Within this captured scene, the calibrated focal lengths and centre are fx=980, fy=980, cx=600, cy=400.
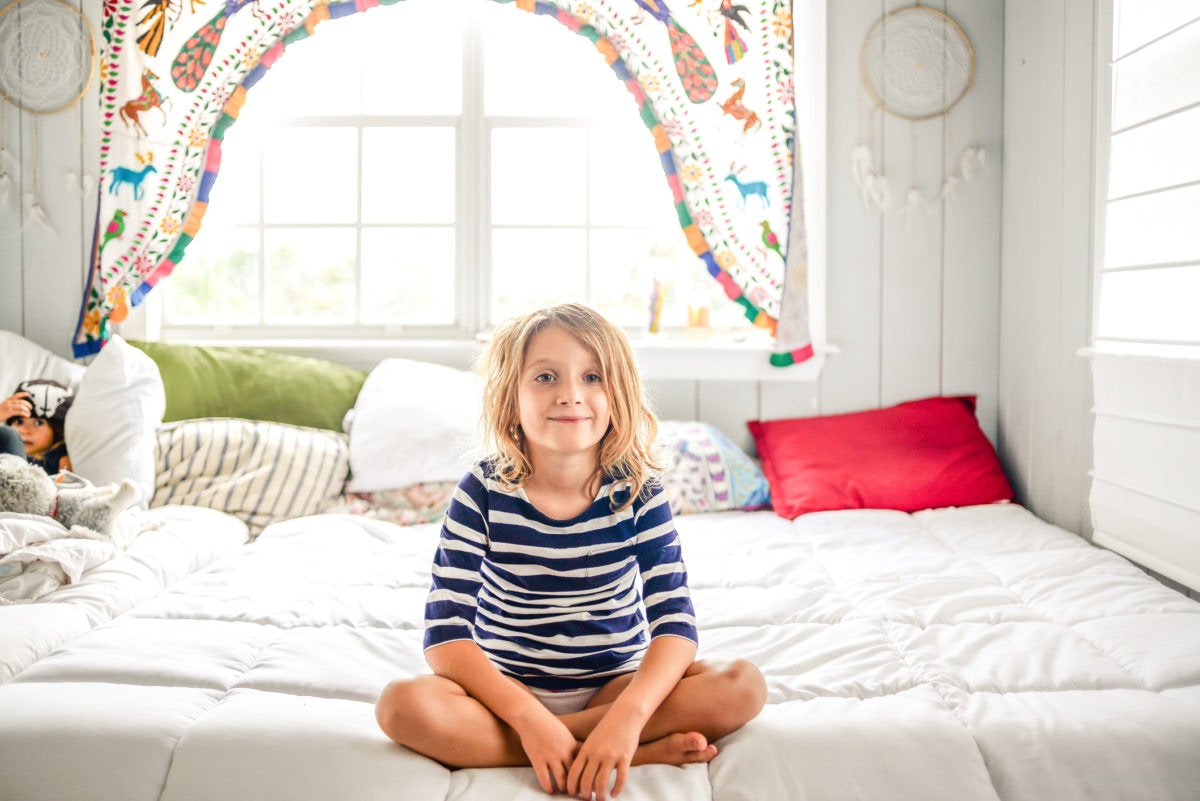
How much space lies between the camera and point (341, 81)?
3.17 metres

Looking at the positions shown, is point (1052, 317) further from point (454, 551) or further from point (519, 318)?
point (454, 551)

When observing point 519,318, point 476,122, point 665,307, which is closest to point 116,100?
point 476,122

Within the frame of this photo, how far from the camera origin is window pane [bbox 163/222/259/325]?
322cm

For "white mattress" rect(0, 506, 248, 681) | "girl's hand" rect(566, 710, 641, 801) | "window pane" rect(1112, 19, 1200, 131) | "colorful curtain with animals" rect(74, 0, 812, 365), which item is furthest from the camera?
"colorful curtain with animals" rect(74, 0, 812, 365)

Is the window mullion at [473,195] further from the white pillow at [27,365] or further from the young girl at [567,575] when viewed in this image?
the young girl at [567,575]

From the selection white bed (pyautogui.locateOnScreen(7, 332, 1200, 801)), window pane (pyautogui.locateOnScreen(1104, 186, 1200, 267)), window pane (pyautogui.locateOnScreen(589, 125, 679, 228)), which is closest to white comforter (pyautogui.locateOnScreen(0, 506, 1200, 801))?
white bed (pyautogui.locateOnScreen(7, 332, 1200, 801))

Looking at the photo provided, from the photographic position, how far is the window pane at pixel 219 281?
322 cm

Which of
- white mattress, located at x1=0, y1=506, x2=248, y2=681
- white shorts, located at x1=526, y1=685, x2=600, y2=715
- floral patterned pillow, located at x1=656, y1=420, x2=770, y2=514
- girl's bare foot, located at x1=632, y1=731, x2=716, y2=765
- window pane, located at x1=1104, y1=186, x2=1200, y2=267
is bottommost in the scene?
girl's bare foot, located at x1=632, y1=731, x2=716, y2=765

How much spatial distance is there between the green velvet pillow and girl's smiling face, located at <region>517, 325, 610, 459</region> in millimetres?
1511

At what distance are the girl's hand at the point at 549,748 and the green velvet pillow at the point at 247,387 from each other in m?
1.72

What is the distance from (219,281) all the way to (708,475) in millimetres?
1743

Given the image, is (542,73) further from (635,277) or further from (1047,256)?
(1047,256)

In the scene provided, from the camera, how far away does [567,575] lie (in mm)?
1396

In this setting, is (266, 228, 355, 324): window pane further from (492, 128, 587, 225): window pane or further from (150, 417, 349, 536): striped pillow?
(150, 417, 349, 536): striped pillow
